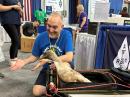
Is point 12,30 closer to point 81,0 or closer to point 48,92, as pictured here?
point 48,92

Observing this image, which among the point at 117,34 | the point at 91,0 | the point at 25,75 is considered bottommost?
the point at 25,75

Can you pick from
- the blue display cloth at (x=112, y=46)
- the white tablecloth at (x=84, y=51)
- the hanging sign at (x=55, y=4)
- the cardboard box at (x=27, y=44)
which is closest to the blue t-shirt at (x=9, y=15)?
the white tablecloth at (x=84, y=51)

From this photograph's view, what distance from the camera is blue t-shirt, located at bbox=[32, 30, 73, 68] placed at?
99.0 inches

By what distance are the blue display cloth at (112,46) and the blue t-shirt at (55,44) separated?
369 millimetres

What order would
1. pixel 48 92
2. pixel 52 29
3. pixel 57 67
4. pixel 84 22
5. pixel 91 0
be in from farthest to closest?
pixel 91 0, pixel 84 22, pixel 52 29, pixel 57 67, pixel 48 92

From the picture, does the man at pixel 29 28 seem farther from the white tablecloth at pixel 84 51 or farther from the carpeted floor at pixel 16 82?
the white tablecloth at pixel 84 51

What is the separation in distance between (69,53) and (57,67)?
68 centimetres

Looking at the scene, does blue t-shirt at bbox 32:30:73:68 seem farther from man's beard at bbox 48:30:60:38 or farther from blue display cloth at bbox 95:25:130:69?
blue display cloth at bbox 95:25:130:69

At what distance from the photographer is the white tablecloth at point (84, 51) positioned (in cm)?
329

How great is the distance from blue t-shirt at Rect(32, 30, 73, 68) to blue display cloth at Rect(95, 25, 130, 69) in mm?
369

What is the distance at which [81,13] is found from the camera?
653 centimetres

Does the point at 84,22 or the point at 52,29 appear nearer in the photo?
the point at 52,29

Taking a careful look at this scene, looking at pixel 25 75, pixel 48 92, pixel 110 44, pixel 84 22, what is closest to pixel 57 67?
pixel 48 92

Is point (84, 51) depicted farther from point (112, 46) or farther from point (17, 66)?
point (17, 66)
